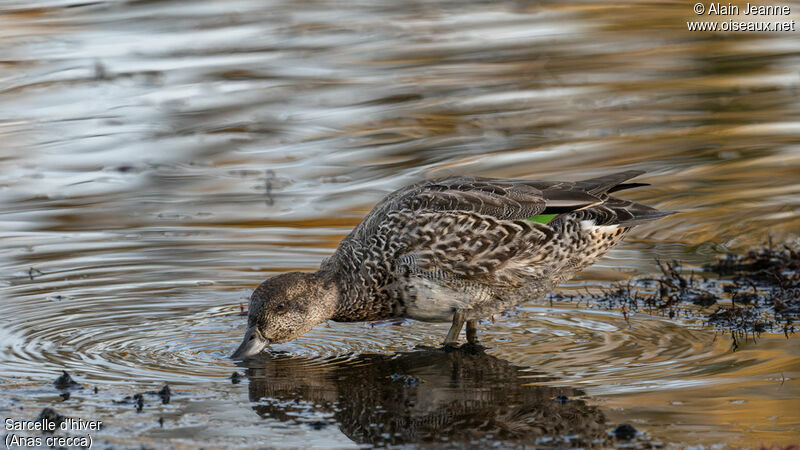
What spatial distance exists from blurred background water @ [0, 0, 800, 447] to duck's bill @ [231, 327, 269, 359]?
16 centimetres

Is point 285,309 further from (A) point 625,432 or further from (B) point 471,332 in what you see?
(A) point 625,432

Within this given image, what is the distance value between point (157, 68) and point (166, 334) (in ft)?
29.8

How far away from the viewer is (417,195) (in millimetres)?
7586

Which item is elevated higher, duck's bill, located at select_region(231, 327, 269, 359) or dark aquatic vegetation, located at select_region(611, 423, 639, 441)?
duck's bill, located at select_region(231, 327, 269, 359)

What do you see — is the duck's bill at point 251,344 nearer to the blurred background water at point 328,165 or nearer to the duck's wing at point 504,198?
the blurred background water at point 328,165

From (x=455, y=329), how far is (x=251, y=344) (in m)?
1.29

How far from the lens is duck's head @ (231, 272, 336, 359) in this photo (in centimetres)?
719
